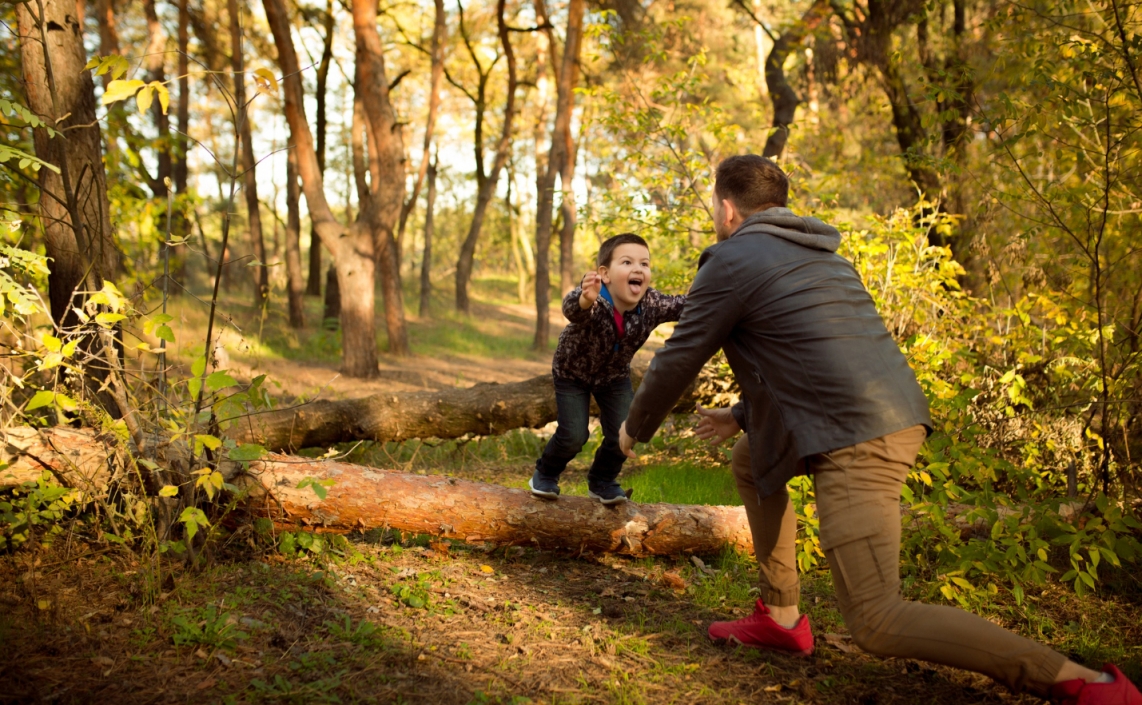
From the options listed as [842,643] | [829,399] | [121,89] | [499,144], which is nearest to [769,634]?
[842,643]

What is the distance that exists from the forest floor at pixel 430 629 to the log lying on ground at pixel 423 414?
2.24 m

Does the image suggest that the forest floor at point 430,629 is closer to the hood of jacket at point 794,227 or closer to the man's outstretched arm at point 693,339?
the man's outstretched arm at point 693,339

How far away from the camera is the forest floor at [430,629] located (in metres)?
2.81

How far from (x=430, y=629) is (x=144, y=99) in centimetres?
234

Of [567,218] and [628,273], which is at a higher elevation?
[567,218]

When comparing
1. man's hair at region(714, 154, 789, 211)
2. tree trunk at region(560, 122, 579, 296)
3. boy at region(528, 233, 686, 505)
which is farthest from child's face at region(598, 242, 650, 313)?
tree trunk at region(560, 122, 579, 296)

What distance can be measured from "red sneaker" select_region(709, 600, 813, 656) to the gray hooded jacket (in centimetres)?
79

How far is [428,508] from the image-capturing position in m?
4.20

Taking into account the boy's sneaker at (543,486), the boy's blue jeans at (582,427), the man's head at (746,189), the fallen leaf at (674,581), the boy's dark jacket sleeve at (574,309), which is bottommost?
the fallen leaf at (674,581)

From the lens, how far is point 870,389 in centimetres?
266

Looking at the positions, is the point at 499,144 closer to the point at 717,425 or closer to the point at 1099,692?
the point at 717,425

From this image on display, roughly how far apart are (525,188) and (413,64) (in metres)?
9.00

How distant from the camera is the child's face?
416cm

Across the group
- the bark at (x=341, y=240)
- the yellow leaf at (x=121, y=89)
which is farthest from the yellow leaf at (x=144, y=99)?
the bark at (x=341, y=240)
